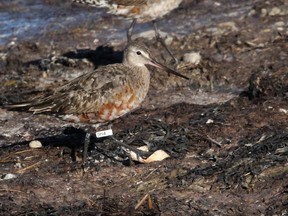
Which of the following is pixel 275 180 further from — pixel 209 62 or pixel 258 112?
pixel 209 62

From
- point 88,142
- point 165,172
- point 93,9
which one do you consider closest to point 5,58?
point 93,9

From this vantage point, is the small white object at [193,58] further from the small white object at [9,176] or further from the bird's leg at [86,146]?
the small white object at [9,176]

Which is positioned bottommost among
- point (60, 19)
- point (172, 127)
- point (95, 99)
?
point (60, 19)

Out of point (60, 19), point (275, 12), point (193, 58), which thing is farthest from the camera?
point (60, 19)

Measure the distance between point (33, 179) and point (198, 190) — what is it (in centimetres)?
163

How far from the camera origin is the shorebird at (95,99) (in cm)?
798

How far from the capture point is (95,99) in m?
7.98

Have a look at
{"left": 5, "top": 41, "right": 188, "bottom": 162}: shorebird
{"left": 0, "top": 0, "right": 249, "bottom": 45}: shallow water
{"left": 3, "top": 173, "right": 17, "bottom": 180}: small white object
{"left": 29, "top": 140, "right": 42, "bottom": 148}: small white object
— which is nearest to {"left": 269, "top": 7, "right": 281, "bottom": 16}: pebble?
{"left": 0, "top": 0, "right": 249, "bottom": 45}: shallow water

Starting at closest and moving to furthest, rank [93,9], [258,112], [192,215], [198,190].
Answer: [192,215] → [198,190] → [258,112] → [93,9]

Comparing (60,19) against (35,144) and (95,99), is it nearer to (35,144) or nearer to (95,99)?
(35,144)

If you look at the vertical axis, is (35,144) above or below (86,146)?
below

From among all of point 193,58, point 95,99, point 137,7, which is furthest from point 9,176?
point 137,7

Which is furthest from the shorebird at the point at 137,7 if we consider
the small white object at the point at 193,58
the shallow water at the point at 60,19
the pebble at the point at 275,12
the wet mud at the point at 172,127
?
the pebble at the point at 275,12

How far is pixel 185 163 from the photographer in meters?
7.97
